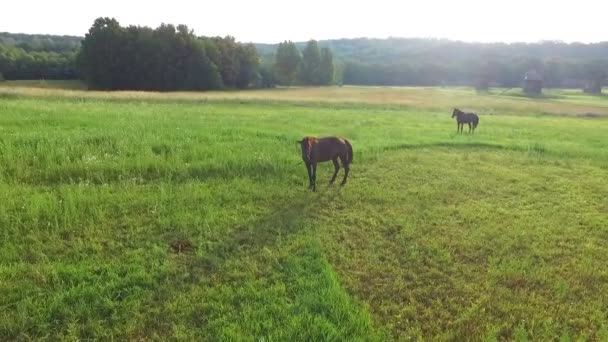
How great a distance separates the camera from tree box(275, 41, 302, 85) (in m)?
91.9

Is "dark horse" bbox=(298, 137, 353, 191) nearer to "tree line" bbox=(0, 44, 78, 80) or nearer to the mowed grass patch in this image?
the mowed grass patch

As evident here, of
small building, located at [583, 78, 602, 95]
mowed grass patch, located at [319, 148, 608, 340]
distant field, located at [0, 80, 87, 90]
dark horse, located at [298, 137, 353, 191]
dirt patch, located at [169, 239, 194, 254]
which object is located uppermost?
small building, located at [583, 78, 602, 95]

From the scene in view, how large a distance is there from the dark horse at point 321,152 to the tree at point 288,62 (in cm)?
8320

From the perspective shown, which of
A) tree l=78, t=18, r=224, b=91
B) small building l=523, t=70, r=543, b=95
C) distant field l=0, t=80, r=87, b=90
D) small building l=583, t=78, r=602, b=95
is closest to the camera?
distant field l=0, t=80, r=87, b=90

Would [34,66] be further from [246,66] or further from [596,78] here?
[596,78]

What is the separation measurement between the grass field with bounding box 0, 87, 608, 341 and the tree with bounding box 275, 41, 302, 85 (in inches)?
3203

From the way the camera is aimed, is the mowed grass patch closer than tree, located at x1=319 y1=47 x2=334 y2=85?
Yes

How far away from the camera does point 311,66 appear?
9312cm

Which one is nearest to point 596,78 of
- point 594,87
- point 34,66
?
point 594,87

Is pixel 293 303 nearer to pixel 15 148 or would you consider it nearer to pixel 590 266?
pixel 590 266

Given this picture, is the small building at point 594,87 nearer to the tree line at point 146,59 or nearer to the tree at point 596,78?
the tree at point 596,78

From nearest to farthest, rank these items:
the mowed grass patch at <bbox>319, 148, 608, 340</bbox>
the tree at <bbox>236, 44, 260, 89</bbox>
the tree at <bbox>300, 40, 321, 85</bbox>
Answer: the mowed grass patch at <bbox>319, 148, 608, 340</bbox>
the tree at <bbox>236, 44, 260, 89</bbox>
the tree at <bbox>300, 40, 321, 85</bbox>

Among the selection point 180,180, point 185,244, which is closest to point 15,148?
point 180,180

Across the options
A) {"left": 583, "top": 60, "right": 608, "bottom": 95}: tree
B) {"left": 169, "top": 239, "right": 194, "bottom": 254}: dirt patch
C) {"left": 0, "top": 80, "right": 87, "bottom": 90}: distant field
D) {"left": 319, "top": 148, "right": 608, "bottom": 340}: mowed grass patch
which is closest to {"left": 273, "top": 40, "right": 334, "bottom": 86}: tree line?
{"left": 0, "top": 80, "right": 87, "bottom": 90}: distant field
